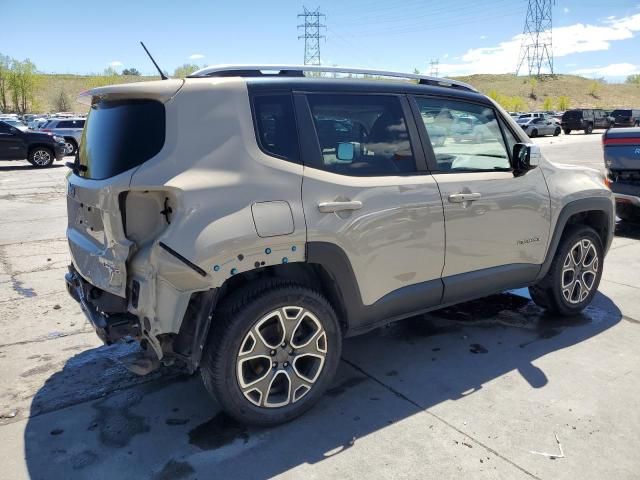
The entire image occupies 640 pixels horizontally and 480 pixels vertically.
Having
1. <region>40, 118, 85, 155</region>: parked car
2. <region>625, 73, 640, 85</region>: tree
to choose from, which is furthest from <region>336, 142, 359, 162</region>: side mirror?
<region>625, 73, 640, 85</region>: tree

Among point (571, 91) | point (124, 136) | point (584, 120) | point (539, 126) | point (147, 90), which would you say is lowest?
point (539, 126)

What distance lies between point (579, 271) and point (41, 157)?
19.6 meters

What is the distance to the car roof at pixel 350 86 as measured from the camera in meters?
2.96

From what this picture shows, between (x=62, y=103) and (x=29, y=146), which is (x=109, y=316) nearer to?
(x=29, y=146)

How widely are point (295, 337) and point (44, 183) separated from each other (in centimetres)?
1399

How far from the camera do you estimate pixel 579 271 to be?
4543mm

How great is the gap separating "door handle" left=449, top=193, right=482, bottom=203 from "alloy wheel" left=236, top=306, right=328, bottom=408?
125 centimetres

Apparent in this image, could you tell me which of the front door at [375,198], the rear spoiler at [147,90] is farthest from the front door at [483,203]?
the rear spoiler at [147,90]

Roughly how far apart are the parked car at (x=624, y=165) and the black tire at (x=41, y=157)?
60.5ft

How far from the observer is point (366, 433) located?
2971mm

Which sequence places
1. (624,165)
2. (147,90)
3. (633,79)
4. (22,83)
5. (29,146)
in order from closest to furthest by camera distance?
(147,90) → (624,165) → (29,146) → (22,83) → (633,79)

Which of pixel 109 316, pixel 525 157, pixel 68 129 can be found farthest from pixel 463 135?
pixel 68 129

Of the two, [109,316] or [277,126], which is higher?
[277,126]

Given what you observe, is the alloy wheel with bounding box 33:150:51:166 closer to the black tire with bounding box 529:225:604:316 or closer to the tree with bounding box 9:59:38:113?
the black tire with bounding box 529:225:604:316
